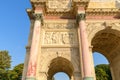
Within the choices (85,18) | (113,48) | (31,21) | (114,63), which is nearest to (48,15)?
(31,21)

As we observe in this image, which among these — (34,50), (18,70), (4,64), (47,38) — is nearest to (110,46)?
(47,38)

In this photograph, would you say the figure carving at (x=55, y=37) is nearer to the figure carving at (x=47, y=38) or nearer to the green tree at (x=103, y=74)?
the figure carving at (x=47, y=38)

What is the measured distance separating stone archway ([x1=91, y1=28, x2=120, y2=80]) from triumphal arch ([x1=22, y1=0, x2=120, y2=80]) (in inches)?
4.2

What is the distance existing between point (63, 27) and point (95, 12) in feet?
11.8

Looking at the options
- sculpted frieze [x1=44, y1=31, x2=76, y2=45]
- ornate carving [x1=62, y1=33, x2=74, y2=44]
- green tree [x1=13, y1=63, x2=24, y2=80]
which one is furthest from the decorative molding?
green tree [x1=13, y1=63, x2=24, y2=80]

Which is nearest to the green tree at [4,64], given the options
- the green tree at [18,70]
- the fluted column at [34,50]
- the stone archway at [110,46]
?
the green tree at [18,70]

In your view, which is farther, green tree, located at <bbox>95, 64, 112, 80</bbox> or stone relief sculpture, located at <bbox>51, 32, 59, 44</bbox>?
green tree, located at <bbox>95, 64, 112, 80</bbox>

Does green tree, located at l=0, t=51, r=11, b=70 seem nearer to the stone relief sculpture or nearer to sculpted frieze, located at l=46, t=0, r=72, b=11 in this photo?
sculpted frieze, located at l=46, t=0, r=72, b=11

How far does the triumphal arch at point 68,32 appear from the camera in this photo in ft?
39.5

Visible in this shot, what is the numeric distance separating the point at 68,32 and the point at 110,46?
6578 millimetres

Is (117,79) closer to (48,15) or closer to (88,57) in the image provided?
(88,57)

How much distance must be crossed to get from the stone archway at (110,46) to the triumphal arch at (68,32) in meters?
0.11

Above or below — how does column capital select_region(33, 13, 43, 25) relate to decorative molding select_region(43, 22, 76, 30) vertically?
above

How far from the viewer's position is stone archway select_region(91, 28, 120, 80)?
15.9m
